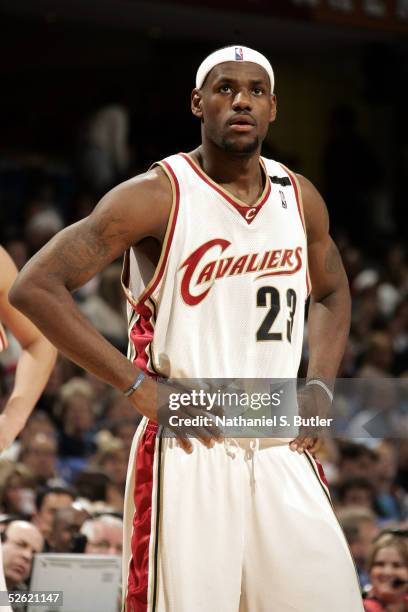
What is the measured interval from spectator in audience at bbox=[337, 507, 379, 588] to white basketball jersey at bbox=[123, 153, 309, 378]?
2.85m

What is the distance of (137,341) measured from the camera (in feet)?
11.8

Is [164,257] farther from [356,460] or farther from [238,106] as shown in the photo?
[356,460]

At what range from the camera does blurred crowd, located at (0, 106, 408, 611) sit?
5523 mm

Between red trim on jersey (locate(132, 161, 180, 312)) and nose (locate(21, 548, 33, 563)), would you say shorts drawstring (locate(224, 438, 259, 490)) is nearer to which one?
red trim on jersey (locate(132, 161, 180, 312))

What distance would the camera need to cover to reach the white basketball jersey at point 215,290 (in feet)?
11.5

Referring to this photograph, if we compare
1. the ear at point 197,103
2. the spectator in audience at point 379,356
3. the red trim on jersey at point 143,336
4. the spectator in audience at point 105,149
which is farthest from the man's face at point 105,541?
the spectator in audience at point 105,149

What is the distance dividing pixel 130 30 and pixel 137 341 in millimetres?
10160

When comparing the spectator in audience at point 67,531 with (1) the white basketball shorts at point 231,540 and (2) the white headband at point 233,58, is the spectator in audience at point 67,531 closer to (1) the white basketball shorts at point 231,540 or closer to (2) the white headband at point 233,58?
(1) the white basketball shorts at point 231,540

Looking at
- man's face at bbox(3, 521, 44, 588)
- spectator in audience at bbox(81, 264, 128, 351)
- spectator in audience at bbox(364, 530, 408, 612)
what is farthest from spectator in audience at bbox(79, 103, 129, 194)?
spectator in audience at bbox(364, 530, 408, 612)

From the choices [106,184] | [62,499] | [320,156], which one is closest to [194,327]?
[62,499]

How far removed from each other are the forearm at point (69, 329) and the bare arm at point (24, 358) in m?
0.54

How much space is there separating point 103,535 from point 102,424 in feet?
10.1

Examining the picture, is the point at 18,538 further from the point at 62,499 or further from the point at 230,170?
the point at 230,170

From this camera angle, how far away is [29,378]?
3957 millimetres
